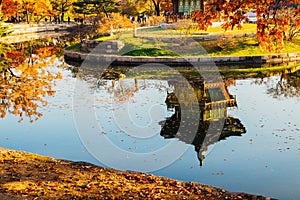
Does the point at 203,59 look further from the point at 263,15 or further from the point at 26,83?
the point at 263,15

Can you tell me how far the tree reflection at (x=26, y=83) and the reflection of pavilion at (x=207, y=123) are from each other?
5373 mm

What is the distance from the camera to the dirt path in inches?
315

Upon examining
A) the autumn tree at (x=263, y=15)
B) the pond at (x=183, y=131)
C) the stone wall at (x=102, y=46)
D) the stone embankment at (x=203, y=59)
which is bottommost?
the pond at (x=183, y=131)

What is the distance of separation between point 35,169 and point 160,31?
25.8 meters

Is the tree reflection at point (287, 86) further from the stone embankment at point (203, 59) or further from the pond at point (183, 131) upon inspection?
the stone embankment at point (203, 59)

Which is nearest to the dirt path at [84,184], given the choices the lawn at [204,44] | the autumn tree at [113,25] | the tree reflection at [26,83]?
the tree reflection at [26,83]

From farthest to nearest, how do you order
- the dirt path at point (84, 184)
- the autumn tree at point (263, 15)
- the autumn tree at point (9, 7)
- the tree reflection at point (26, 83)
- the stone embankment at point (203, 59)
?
A: the autumn tree at point (9, 7)
the stone embankment at point (203, 59)
the tree reflection at point (26, 83)
the dirt path at point (84, 184)
the autumn tree at point (263, 15)

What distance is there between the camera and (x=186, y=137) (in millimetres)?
12852

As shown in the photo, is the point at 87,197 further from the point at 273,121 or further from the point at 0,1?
the point at 0,1

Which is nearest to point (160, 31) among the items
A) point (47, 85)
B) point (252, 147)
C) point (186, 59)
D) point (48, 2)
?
point (186, 59)

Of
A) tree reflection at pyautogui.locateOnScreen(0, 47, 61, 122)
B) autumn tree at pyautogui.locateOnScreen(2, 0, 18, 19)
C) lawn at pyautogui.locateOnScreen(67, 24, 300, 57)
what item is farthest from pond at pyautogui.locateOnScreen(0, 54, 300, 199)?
autumn tree at pyautogui.locateOnScreen(2, 0, 18, 19)

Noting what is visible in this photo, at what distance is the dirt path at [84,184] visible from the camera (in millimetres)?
8000

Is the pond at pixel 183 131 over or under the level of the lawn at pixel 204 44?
under

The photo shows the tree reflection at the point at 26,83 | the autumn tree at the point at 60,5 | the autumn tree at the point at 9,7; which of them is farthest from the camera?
the autumn tree at the point at 60,5
